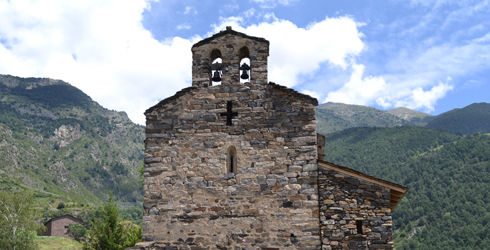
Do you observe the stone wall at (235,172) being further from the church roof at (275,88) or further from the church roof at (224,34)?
the church roof at (224,34)

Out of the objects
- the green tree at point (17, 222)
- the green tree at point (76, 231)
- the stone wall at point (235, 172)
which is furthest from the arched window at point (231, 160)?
the green tree at point (76, 231)

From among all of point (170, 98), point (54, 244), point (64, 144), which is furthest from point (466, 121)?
point (170, 98)

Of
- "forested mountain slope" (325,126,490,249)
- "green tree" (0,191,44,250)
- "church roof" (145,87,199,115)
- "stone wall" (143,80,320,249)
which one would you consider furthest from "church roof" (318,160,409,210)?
"forested mountain slope" (325,126,490,249)

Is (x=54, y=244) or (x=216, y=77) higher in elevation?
(x=216, y=77)

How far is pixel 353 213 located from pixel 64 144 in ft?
410

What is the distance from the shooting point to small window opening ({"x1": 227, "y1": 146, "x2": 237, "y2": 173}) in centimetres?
1048

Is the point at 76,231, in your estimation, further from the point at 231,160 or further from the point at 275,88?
the point at 275,88

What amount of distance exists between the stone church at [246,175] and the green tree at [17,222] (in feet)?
81.1

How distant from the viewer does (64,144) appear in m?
121

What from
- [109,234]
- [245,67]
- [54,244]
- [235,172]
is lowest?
[54,244]

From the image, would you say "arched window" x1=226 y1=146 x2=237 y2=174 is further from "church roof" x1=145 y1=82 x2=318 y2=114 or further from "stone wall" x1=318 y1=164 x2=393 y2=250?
"stone wall" x1=318 y1=164 x2=393 y2=250

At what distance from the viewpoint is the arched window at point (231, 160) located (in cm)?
1048

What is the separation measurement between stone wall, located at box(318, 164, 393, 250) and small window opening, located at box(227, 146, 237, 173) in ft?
7.30

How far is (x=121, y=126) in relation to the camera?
152125mm
